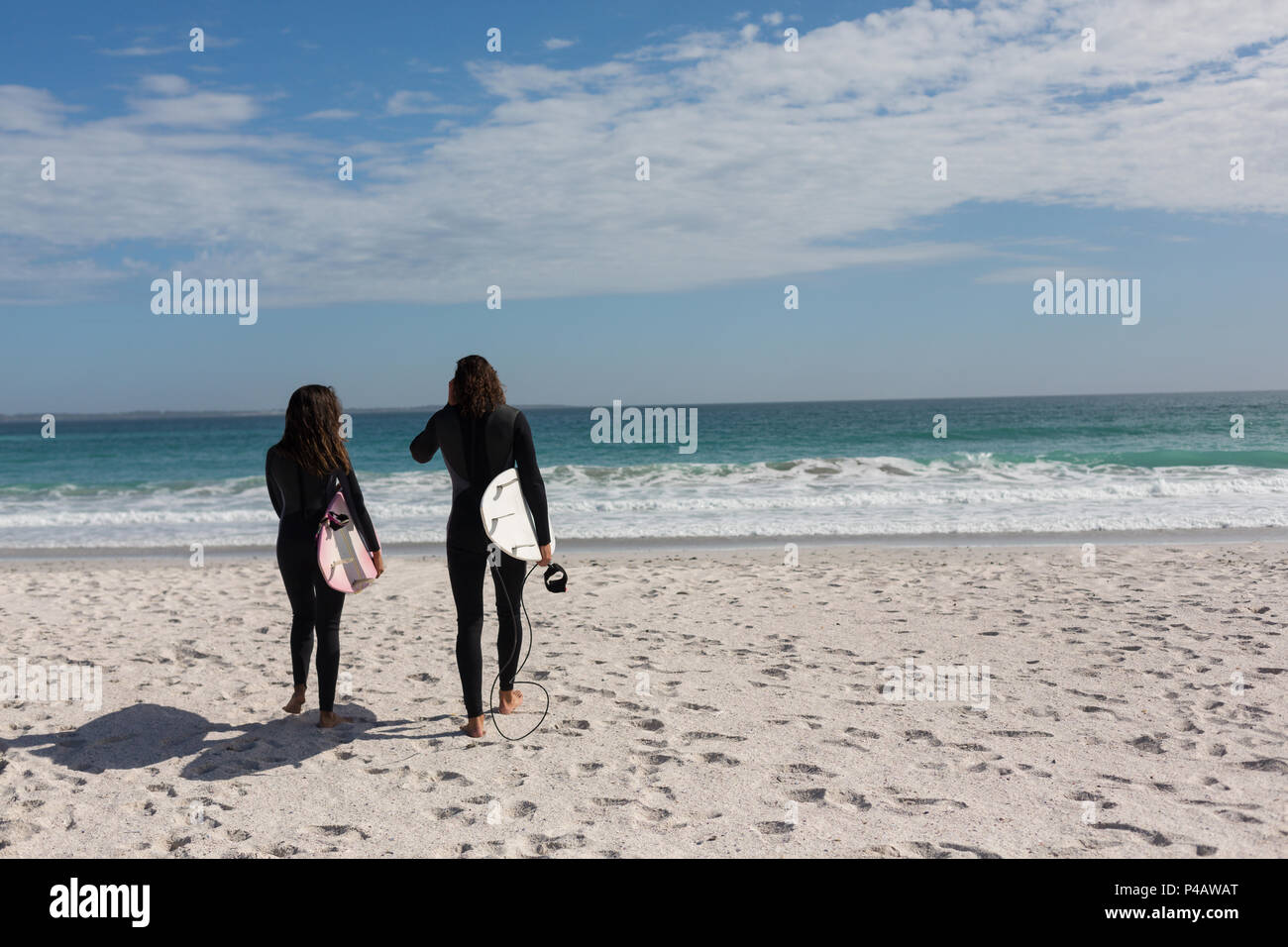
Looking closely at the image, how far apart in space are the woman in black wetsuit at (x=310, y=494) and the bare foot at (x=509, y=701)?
910 mm

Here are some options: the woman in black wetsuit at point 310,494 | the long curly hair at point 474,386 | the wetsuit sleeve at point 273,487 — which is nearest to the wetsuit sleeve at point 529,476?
the long curly hair at point 474,386

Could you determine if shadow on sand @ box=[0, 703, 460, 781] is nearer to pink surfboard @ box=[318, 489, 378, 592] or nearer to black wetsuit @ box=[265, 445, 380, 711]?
black wetsuit @ box=[265, 445, 380, 711]

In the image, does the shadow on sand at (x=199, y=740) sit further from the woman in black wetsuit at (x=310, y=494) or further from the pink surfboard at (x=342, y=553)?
the pink surfboard at (x=342, y=553)

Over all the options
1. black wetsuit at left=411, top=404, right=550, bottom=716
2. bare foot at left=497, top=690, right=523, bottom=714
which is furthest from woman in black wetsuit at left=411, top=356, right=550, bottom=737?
bare foot at left=497, top=690, right=523, bottom=714

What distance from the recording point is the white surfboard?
3.94 metres

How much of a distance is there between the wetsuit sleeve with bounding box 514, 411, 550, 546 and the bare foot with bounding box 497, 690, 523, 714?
3.37ft

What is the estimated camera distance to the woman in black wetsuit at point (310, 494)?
4.07 meters

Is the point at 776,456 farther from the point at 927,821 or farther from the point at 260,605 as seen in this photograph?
the point at 927,821

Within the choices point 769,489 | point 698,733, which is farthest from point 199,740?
point 769,489

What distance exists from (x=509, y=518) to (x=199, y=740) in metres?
2.02
